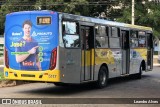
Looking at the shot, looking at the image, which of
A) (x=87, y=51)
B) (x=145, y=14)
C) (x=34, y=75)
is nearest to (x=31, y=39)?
(x=34, y=75)

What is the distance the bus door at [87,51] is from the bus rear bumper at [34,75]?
1763 mm

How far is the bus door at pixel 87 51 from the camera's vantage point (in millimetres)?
16125

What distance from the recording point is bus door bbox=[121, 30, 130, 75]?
67.4 feet

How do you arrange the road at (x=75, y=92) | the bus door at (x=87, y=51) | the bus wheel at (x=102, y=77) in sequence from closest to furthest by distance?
the road at (x=75, y=92) → the bus door at (x=87, y=51) → the bus wheel at (x=102, y=77)

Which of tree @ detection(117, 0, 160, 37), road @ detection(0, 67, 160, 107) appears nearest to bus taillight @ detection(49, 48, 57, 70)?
road @ detection(0, 67, 160, 107)

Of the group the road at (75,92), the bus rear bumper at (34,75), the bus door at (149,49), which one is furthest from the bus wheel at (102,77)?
the bus door at (149,49)

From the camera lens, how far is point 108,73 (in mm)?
18438

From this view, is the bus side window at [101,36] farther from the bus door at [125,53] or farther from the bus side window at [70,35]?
the bus door at [125,53]

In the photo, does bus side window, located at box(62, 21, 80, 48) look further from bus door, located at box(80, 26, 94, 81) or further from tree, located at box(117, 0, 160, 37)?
tree, located at box(117, 0, 160, 37)

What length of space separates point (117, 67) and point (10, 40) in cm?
605

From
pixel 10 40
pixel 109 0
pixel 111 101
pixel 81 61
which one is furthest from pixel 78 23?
pixel 109 0

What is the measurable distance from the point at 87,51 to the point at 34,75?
263cm

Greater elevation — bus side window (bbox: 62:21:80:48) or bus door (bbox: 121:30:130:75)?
bus side window (bbox: 62:21:80:48)

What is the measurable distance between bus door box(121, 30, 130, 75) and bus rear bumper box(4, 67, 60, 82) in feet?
21.6
